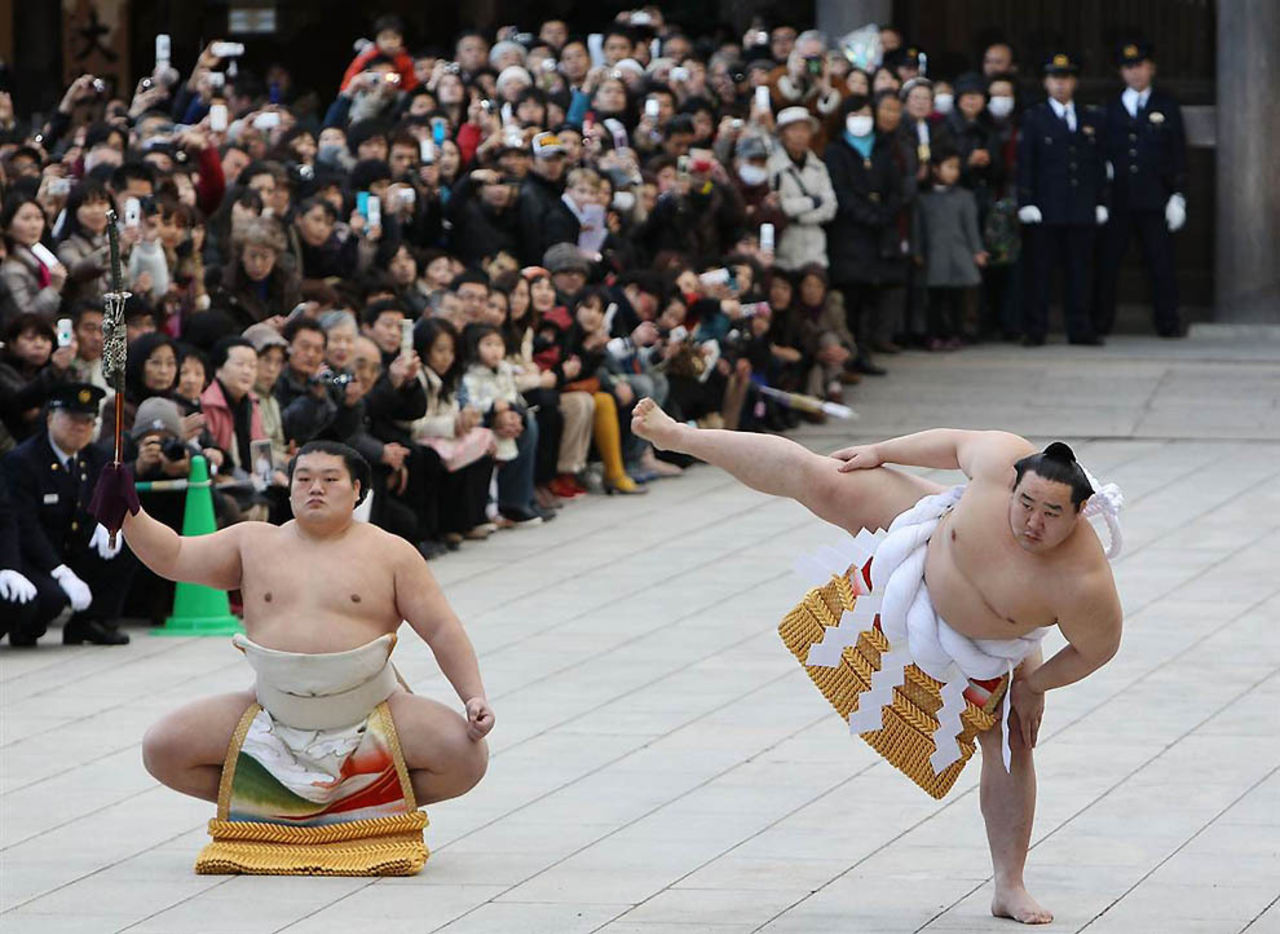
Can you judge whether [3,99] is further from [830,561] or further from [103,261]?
[830,561]

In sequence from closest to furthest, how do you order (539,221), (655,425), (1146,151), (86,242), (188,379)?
(655,425)
(188,379)
(86,242)
(539,221)
(1146,151)

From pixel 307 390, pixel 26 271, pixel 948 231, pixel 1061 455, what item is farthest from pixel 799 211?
pixel 1061 455

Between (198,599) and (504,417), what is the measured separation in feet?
6.39

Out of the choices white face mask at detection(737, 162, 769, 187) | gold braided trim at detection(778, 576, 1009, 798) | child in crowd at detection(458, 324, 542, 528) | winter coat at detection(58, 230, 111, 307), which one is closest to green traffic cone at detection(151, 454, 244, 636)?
winter coat at detection(58, 230, 111, 307)

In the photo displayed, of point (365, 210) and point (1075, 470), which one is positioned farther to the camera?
point (365, 210)

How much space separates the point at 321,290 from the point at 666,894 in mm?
4580

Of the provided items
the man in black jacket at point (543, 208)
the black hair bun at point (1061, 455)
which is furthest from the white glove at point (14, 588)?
the man in black jacket at point (543, 208)

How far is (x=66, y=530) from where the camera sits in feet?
25.5

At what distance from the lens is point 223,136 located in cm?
1094

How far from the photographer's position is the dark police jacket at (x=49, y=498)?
7629 millimetres

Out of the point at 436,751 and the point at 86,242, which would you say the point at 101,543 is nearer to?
the point at 86,242

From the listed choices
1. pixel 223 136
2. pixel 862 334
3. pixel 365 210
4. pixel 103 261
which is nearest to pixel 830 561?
pixel 103 261

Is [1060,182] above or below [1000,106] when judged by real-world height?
below

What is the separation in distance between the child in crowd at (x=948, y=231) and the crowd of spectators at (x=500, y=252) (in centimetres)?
2
